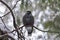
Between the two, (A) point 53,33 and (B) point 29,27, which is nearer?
(B) point 29,27

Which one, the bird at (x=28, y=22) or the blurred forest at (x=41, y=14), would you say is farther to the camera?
the blurred forest at (x=41, y=14)

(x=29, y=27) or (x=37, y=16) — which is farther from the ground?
(x=29, y=27)

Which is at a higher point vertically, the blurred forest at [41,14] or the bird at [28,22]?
the bird at [28,22]

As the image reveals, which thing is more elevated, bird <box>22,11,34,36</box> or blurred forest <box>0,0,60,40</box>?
bird <box>22,11,34,36</box>

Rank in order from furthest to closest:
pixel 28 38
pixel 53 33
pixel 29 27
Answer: pixel 53 33, pixel 28 38, pixel 29 27

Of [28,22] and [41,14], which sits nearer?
[28,22]

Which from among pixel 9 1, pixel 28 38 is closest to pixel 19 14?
pixel 9 1

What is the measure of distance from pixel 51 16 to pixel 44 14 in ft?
0.42

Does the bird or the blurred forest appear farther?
the blurred forest

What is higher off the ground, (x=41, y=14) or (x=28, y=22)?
(x=28, y=22)

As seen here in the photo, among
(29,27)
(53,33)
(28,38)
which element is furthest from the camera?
(53,33)

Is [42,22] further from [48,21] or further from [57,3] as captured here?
[57,3]

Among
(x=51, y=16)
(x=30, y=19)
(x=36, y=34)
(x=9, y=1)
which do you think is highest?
(x=30, y=19)

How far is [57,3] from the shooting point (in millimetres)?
4180
